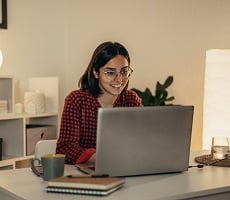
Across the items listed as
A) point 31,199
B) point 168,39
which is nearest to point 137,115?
point 31,199

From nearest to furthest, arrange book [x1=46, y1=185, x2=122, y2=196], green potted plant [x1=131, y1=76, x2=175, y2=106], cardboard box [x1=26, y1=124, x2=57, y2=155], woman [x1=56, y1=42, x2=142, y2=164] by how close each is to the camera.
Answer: book [x1=46, y1=185, x2=122, y2=196] → woman [x1=56, y1=42, x2=142, y2=164] → cardboard box [x1=26, y1=124, x2=57, y2=155] → green potted plant [x1=131, y1=76, x2=175, y2=106]

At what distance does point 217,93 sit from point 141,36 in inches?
38.6

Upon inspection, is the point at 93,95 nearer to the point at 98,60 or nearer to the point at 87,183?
the point at 98,60

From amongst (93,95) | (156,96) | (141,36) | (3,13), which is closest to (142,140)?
(93,95)

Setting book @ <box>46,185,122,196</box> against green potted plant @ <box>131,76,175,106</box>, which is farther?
green potted plant @ <box>131,76,175,106</box>

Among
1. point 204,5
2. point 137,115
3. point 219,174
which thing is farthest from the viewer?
point 204,5

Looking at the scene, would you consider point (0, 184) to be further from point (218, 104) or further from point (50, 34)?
point (50, 34)

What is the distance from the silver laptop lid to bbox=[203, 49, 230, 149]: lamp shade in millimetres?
1283

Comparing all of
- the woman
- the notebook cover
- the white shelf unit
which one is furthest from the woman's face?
the white shelf unit

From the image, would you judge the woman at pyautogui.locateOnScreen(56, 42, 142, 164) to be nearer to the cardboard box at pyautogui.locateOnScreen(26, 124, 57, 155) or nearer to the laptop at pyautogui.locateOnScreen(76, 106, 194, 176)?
the laptop at pyautogui.locateOnScreen(76, 106, 194, 176)

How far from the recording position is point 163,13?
3467 millimetres

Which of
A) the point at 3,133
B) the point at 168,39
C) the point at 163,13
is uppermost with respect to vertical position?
the point at 163,13

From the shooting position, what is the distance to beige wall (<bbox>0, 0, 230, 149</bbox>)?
3.33 m

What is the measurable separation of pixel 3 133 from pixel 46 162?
1.53 metres
